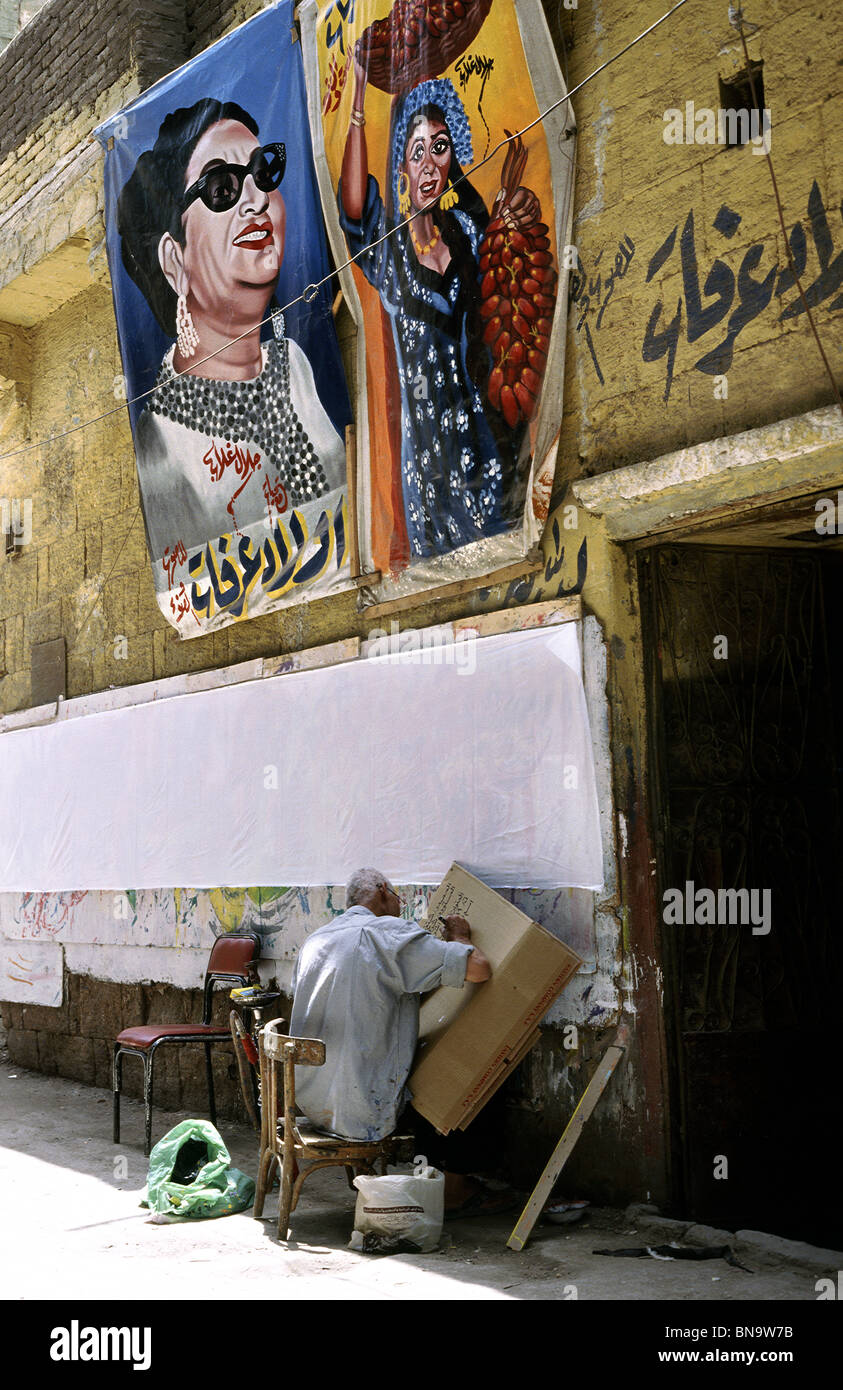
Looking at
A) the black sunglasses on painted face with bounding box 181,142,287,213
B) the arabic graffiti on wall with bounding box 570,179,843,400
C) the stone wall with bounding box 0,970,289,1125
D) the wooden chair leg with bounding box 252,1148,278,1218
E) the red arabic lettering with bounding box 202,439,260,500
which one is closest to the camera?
the arabic graffiti on wall with bounding box 570,179,843,400

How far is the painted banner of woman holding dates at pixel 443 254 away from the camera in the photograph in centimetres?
531

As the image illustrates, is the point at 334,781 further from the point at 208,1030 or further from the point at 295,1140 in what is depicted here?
the point at 295,1140

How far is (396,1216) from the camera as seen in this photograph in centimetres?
438

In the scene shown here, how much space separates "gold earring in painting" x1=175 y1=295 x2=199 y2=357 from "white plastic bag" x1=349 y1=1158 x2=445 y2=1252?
189 inches

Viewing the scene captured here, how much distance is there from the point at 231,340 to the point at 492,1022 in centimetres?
415

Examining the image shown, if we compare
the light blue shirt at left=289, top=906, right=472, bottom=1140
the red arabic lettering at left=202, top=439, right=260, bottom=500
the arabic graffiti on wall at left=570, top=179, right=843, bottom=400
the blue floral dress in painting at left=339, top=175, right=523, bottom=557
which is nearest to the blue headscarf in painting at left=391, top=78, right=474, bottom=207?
the blue floral dress in painting at left=339, top=175, right=523, bottom=557

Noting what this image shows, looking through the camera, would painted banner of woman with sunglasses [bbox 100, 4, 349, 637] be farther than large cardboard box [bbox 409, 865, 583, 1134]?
Yes

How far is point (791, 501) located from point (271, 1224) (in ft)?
10.6

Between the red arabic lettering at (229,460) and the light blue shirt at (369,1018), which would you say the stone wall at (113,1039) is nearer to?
the light blue shirt at (369,1018)

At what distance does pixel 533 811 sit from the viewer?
5.10m

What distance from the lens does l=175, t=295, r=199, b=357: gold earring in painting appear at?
7383 millimetres

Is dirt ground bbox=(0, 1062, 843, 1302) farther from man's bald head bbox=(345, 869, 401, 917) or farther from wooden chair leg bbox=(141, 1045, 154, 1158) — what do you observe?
man's bald head bbox=(345, 869, 401, 917)

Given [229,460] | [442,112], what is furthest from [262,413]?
[442,112]
